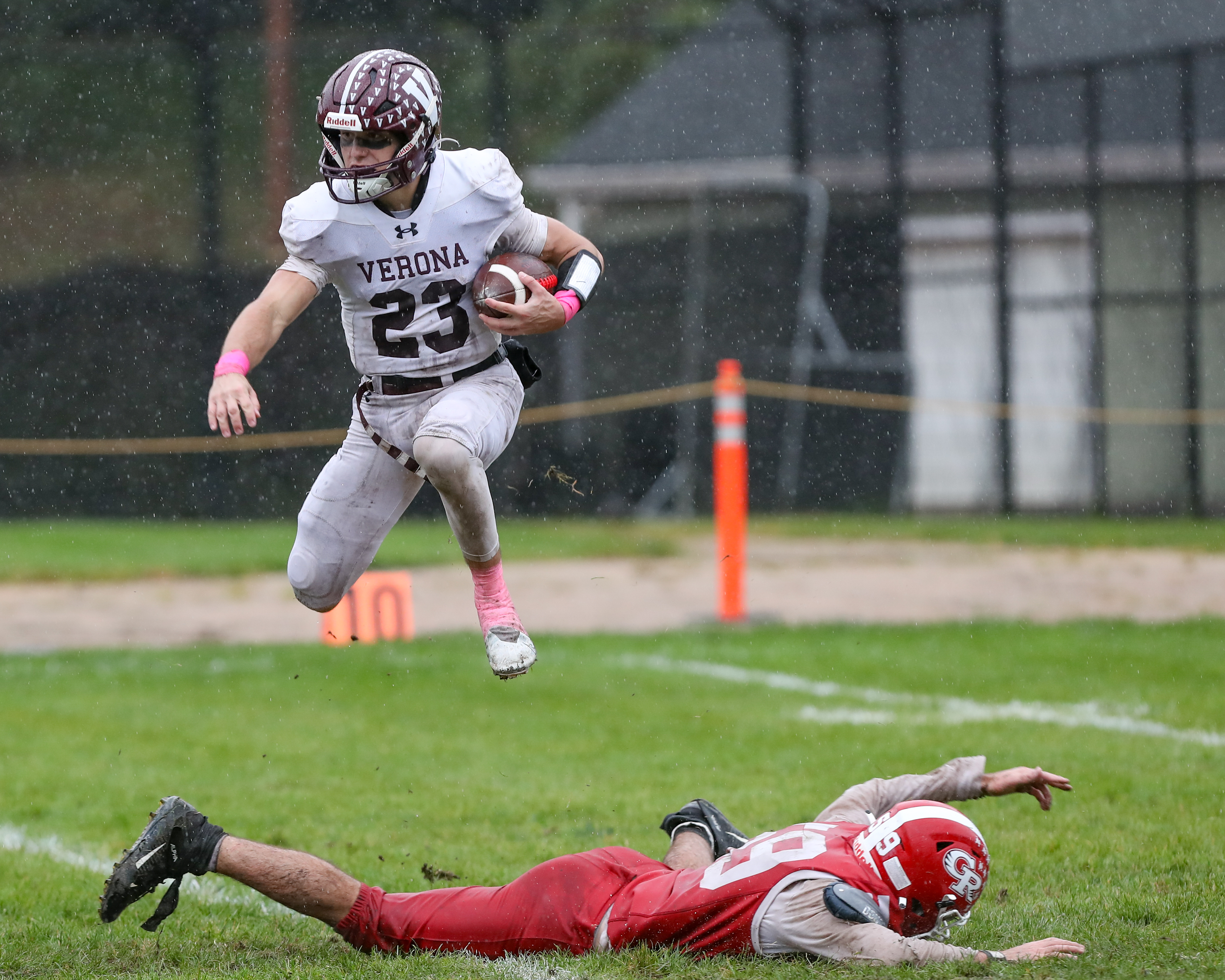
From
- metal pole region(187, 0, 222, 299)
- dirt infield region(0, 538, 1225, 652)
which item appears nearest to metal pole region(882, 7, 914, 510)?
dirt infield region(0, 538, 1225, 652)

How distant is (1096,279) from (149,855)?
485 inches

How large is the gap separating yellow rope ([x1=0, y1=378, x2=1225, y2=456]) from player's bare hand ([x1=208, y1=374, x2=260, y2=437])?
30.4 ft

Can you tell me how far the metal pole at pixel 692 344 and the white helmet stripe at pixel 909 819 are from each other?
10.8 metres

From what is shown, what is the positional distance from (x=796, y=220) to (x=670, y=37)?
86.7 inches

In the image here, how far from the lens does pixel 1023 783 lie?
162 inches

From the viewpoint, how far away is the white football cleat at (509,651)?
178 inches

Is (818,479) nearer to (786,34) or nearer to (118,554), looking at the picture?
(786,34)

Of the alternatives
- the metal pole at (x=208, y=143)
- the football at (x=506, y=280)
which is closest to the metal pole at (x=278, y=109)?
the metal pole at (x=208, y=143)

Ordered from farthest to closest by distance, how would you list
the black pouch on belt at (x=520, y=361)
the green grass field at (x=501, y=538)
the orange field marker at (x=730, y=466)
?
the green grass field at (x=501, y=538), the orange field marker at (x=730, y=466), the black pouch on belt at (x=520, y=361)

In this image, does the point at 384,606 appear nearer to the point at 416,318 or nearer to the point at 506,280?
the point at 416,318

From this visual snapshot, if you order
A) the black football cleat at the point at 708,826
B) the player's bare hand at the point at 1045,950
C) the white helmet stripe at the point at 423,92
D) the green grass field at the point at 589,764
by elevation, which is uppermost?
the white helmet stripe at the point at 423,92

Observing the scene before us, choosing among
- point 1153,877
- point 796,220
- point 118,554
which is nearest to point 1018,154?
point 796,220

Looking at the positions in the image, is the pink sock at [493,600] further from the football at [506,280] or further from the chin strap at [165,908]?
the chin strap at [165,908]

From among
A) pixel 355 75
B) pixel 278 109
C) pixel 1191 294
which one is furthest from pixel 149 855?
pixel 1191 294
